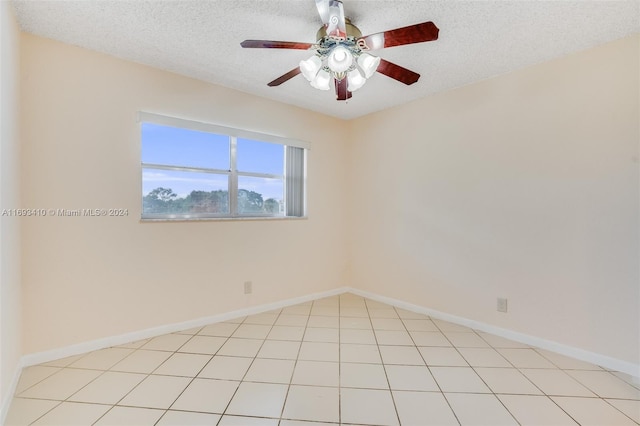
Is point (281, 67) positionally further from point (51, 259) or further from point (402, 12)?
point (51, 259)

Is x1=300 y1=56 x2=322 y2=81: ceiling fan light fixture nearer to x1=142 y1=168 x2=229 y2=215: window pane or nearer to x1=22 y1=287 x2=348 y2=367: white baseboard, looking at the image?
x1=142 y1=168 x2=229 y2=215: window pane

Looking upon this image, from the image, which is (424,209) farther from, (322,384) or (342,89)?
(322,384)

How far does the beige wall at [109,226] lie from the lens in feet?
6.90

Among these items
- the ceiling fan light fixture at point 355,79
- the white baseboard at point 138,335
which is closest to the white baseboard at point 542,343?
the white baseboard at point 138,335

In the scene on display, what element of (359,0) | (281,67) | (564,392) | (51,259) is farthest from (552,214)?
(51,259)

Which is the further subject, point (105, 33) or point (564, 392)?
point (105, 33)

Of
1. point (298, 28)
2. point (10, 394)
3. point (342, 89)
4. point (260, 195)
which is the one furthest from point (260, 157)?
point (10, 394)

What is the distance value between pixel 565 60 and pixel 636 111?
0.64m

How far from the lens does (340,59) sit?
1.80 m

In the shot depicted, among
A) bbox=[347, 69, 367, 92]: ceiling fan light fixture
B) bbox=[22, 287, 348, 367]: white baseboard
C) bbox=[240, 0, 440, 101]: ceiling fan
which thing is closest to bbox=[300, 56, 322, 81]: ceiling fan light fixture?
bbox=[240, 0, 440, 101]: ceiling fan

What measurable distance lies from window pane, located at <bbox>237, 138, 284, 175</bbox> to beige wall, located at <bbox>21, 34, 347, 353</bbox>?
0.20 metres

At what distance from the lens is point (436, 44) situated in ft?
7.14

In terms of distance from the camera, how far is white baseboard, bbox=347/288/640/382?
205 cm

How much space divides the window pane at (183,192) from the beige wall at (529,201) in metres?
2.00
